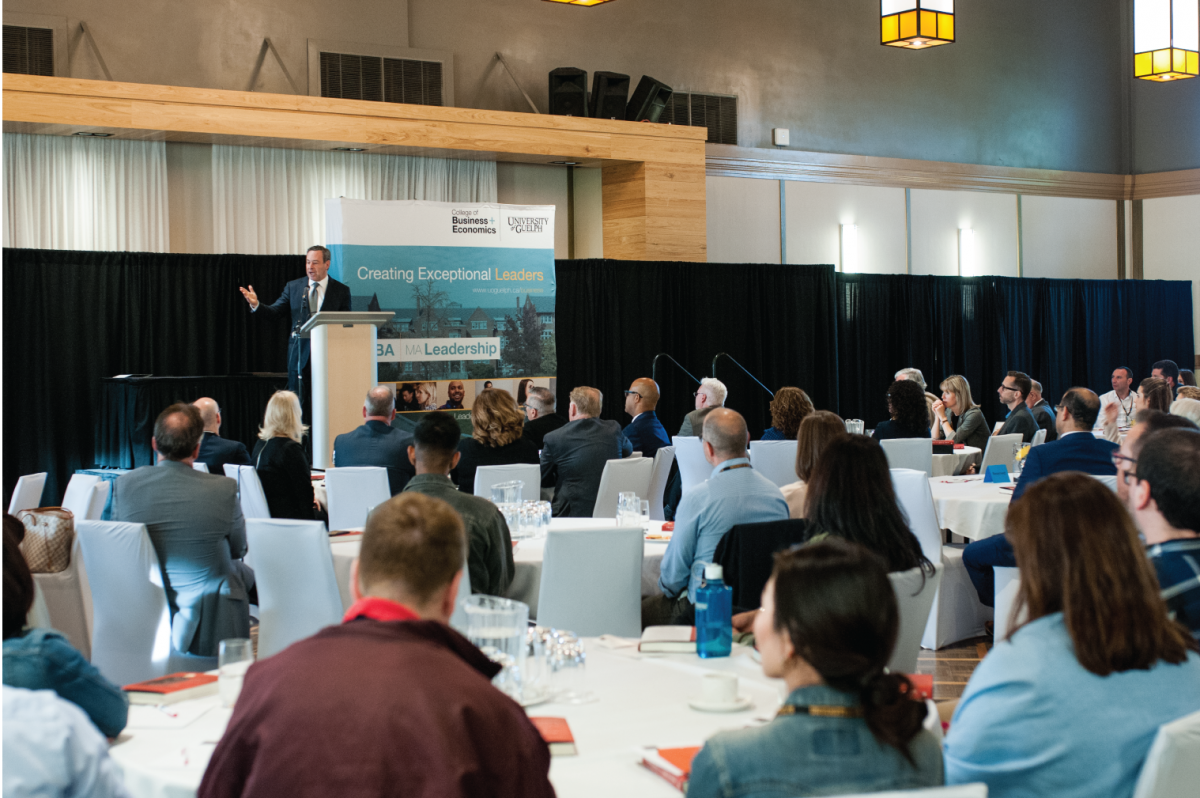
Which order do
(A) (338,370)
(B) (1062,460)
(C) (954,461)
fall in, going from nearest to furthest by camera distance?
1. (B) (1062,460)
2. (A) (338,370)
3. (C) (954,461)

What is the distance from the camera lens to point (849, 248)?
1470 cm

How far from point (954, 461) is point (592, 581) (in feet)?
16.0

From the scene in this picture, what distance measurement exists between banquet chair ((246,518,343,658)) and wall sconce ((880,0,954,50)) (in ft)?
23.8

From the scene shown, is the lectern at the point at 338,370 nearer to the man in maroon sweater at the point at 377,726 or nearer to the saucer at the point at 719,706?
the saucer at the point at 719,706

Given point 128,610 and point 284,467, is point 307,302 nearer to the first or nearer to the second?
point 284,467

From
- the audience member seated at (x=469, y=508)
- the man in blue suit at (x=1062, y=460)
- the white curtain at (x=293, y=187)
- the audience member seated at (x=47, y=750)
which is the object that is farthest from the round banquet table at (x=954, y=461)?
the audience member seated at (x=47, y=750)

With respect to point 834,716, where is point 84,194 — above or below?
above

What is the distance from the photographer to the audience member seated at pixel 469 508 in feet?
13.3

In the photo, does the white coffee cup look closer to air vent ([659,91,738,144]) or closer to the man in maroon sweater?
the man in maroon sweater

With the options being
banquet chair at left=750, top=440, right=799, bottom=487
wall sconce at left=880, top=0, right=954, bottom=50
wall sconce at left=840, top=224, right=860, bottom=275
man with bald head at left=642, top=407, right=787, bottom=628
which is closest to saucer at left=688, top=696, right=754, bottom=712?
man with bald head at left=642, top=407, right=787, bottom=628

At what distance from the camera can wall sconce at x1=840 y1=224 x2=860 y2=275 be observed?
1466 centimetres

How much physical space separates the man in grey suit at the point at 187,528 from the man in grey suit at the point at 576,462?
2.36 meters

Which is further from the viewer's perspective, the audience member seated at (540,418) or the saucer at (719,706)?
the audience member seated at (540,418)

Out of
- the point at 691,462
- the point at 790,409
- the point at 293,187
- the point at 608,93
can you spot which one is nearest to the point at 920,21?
the point at 608,93
